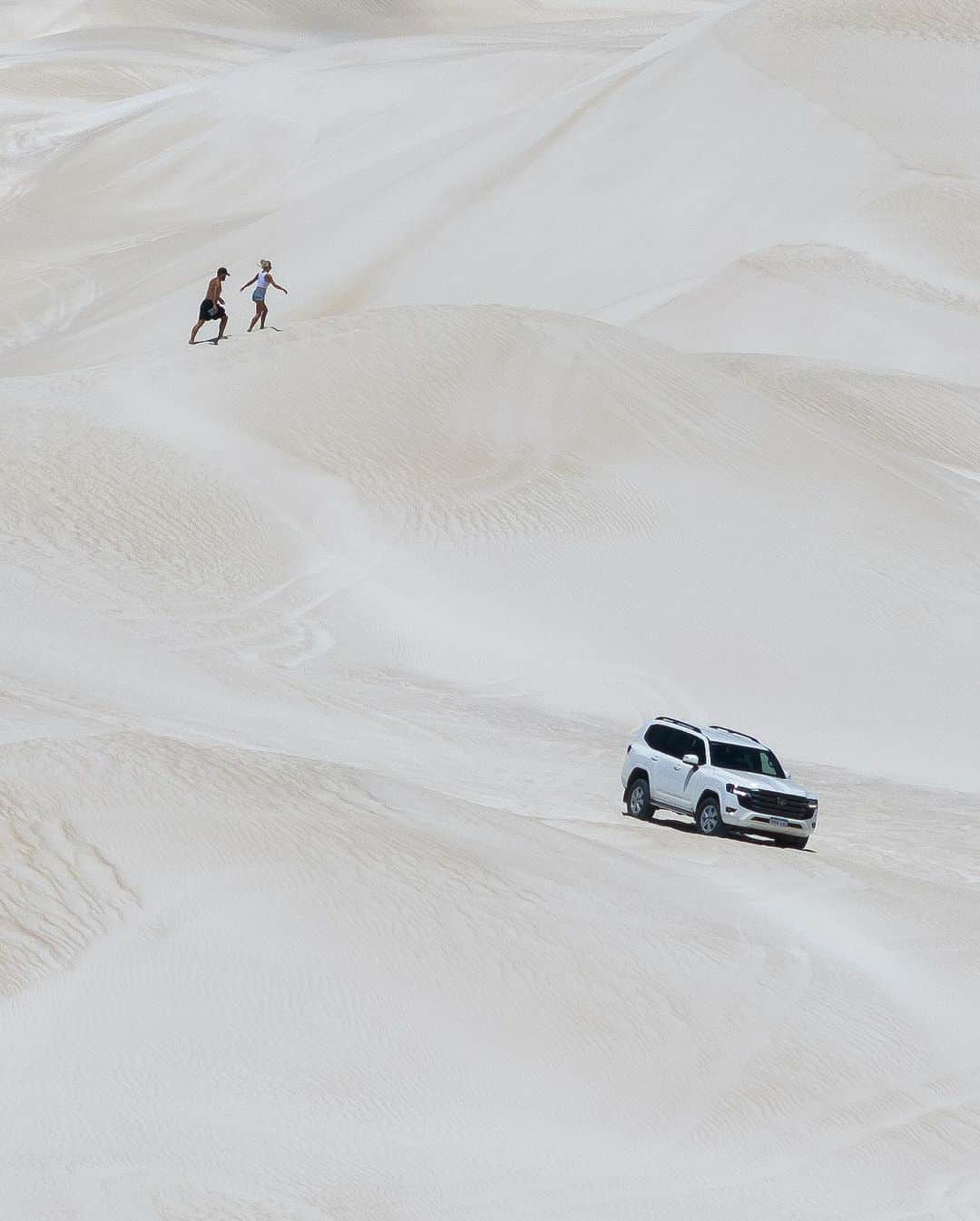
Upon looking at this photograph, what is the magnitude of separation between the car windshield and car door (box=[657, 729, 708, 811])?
6.0 inches

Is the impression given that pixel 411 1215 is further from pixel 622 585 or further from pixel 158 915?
pixel 622 585

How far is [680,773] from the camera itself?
17656mm

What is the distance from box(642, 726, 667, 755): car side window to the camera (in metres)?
18.2

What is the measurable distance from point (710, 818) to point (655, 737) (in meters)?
1.25

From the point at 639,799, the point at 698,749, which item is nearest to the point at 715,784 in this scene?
the point at 698,749

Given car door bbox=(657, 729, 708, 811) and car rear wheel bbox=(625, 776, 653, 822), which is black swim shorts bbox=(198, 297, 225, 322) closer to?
car rear wheel bbox=(625, 776, 653, 822)

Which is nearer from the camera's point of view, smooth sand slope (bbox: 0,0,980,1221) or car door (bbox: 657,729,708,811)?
smooth sand slope (bbox: 0,0,980,1221)

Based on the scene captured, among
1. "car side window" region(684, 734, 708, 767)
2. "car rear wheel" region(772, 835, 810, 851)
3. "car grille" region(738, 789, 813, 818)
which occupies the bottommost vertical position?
"car rear wheel" region(772, 835, 810, 851)

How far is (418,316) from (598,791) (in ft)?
53.3

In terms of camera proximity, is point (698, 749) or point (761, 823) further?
point (698, 749)

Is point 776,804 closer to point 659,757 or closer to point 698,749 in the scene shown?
point 698,749

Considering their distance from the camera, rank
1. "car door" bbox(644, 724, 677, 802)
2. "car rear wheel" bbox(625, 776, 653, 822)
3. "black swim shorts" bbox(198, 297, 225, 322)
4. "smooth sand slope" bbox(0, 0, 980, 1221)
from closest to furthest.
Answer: "smooth sand slope" bbox(0, 0, 980, 1221) < "car door" bbox(644, 724, 677, 802) < "car rear wheel" bbox(625, 776, 653, 822) < "black swim shorts" bbox(198, 297, 225, 322)

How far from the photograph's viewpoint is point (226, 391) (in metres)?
30.6

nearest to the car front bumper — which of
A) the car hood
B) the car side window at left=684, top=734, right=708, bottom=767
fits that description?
the car hood
